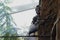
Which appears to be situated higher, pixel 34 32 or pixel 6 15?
pixel 6 15

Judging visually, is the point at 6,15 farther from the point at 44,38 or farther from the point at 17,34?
the point at 44,38

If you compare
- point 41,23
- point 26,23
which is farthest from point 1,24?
point 41,23

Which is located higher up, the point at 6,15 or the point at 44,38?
the point at 6,15

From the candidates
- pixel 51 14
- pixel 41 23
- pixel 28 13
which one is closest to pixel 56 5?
pixel 51 14

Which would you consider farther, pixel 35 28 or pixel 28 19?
pixel 28 19

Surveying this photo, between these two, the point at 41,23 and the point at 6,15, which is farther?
the point at 6,15

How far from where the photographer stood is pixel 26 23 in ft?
5.30

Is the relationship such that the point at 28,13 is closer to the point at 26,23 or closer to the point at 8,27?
the point at 26,23

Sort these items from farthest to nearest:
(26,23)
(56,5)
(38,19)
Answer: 1. (26,23)
2. (38,19)
3. (56,5)

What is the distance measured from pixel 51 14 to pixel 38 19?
0.48ft

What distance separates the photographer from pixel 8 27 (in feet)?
4.99

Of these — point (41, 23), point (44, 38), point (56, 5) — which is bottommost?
point (44, 38)

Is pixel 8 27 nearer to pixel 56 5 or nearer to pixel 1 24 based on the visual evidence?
pixel 1 24

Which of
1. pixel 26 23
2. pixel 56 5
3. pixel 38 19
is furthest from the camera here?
pixel 26 23
